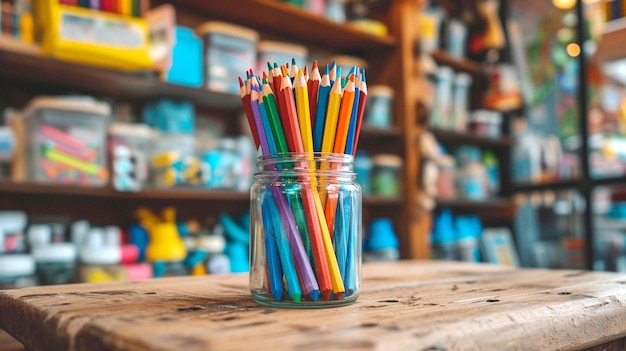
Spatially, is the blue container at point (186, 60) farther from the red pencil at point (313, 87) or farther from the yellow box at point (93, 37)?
the red pencil at point (313, 87)

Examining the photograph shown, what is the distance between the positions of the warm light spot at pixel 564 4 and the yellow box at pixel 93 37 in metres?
2.14

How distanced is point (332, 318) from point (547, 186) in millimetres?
2601

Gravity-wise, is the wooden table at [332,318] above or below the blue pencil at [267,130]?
below

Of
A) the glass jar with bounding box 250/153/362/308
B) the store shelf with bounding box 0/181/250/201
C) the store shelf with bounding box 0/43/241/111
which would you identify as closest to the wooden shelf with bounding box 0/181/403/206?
the store shelf with bounding box 0/181/250/201

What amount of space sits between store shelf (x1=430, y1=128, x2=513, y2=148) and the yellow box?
152 centimetres

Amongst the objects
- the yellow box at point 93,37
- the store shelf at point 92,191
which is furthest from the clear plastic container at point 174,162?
the yellow box at point 93,37

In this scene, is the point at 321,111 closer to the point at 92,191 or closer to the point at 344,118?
the point at 344,118

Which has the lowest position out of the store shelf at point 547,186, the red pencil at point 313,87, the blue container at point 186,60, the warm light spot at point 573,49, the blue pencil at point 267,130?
the store shelf at point 547,186

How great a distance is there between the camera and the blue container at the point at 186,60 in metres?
1.85

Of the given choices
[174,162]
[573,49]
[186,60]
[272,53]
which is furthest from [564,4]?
[174,162]

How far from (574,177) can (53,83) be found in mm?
2355

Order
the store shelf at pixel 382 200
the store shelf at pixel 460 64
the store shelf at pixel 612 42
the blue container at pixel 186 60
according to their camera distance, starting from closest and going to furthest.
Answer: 1. the blue container at pixel 186 60
2. the store shelf at pixel 382 200
3. the store shelf at pixel 612 42
4. the store shelf at pixel 460 64

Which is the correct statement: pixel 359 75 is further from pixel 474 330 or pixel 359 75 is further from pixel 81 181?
pixel 81 181

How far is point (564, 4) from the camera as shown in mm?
2803
